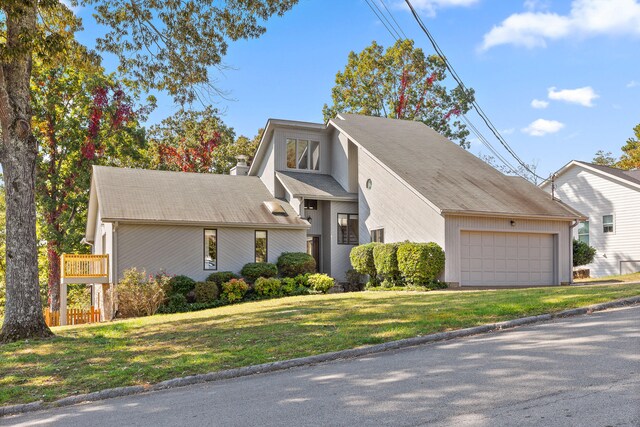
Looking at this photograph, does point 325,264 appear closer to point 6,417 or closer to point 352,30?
point 352,30

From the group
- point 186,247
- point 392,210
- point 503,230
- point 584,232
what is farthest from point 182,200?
point 584,232

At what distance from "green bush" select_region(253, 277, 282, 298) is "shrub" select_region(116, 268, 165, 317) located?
3.70 metres

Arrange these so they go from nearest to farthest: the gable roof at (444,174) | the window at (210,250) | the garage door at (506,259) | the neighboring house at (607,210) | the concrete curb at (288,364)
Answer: the concrete curb at (288,364)
the garage door at (506,259)
the gable roof at (444,174)
the window at (210,250)
the neighboring house at (607,210)

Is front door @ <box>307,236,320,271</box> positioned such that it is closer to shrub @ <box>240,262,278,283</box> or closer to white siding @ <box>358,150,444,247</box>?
white siding @ <box>358,150,444,247</box>

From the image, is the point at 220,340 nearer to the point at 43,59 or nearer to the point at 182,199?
the point at 43,59

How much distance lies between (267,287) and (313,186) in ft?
19.2

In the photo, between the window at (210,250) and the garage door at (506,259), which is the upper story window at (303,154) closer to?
the window at (210,250)

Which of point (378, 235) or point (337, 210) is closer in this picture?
point (378, 235)

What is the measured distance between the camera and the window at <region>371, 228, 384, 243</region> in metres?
24.1

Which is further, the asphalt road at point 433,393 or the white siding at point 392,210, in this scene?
the white siding at point 392,210

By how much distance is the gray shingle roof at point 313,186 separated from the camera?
25.3 meters

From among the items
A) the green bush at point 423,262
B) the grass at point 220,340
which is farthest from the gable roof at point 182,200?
the grass at point 220,340

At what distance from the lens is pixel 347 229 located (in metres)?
26.0

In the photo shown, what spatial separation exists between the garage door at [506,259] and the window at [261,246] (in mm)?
8191
